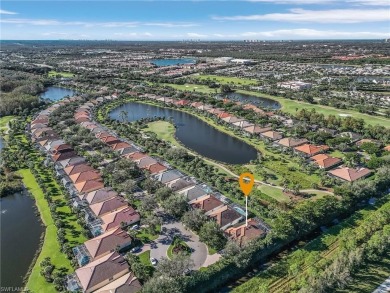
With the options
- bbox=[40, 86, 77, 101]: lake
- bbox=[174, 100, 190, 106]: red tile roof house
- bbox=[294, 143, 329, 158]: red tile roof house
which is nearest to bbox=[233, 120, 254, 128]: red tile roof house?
bbox=[294, 143, 329, 158]: red tile roof house

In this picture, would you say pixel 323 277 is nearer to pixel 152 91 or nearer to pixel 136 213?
pixel 136 213

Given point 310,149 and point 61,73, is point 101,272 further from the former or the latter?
point 61,73

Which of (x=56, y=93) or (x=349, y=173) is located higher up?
(x=56, y=93)

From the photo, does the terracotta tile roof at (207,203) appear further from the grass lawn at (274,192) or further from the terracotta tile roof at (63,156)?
the terracotta tile roof at (63,156)

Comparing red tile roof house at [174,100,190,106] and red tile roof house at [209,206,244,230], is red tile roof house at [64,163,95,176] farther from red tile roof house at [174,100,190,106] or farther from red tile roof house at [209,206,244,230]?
red tile roof house at [174,100,190,106]

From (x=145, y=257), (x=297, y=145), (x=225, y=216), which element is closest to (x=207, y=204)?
(x=225, y=216)
